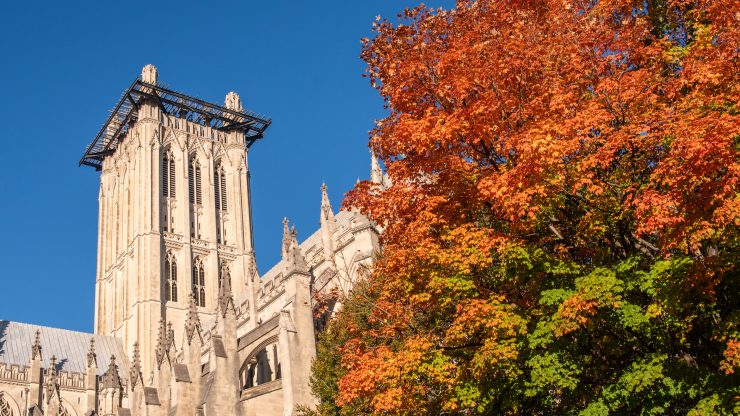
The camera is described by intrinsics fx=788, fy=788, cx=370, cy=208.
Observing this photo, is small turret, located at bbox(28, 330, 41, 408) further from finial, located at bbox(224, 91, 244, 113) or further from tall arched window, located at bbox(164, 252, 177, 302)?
finial, located at bbox(224, 91, 244, 113)

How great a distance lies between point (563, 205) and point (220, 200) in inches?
2098

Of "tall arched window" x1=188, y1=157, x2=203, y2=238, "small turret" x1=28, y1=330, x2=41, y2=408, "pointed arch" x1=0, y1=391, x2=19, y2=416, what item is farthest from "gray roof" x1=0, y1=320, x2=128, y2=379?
"tall arched window" x1=188, y1=157, x2=203, y2=238

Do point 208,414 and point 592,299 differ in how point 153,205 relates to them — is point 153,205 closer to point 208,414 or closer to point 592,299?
point 208,414

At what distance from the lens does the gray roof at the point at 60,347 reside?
5241 cm

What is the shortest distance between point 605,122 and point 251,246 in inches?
2064

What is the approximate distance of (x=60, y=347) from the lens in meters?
55.8

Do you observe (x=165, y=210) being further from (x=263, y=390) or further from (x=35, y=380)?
(x=263, y=390)

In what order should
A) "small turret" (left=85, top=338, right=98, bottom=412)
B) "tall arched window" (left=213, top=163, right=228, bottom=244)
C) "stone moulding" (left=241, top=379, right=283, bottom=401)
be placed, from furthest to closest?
1. "tall arched window" (left=213, top=163, right=228, bottom=244)
2. "small turret" (left=85, top=338, right=98, bottom=412)
3. "stone moulding" (left=241, top=379, right=283, bottom=401)

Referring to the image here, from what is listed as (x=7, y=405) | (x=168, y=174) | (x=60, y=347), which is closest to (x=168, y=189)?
(x=168, y=174)

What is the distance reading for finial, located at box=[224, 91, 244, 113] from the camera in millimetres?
69438

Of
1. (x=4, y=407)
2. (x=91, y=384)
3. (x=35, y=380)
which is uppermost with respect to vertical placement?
(x=35, y=380)

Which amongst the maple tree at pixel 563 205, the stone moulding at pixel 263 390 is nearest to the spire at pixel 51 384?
the stone moulding at pixel 263 390

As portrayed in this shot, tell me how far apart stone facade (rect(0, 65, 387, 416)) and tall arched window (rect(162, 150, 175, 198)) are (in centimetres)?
11

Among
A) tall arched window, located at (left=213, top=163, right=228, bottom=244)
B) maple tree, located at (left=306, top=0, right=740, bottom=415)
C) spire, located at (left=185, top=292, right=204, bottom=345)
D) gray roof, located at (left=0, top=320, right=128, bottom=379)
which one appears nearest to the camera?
maple tree, located at (left=306, top=0, right=740, bottom=415)
